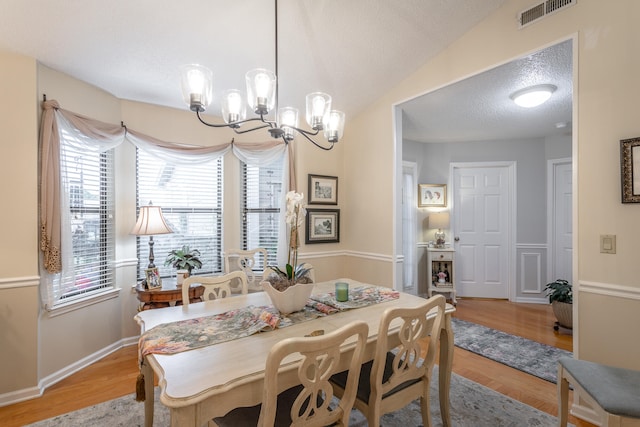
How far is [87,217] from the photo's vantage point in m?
2.95

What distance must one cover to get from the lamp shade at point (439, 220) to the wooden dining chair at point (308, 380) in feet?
13.2

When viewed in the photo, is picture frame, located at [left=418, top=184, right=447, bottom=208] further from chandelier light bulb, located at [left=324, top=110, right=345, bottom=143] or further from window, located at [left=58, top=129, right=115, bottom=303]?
window, located at [left=58, top=129, right=115, bottom=303]

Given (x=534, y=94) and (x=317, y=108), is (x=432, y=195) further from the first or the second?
(x=317, y=108)

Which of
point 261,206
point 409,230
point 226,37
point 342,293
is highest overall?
point 226,37

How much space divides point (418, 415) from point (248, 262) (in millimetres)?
2179

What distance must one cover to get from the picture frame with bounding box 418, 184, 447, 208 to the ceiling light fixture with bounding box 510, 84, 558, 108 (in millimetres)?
2053

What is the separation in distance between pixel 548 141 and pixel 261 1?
15.3 ft

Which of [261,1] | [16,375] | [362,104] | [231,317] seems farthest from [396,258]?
[16,375]

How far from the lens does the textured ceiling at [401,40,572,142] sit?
107 inches

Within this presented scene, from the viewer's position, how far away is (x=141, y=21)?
235 centimetres

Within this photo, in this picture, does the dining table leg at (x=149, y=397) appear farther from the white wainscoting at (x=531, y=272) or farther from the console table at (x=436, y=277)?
the white wainscoting at (x=531, y=272)

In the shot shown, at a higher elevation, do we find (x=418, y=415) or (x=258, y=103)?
(x=258, y=103)

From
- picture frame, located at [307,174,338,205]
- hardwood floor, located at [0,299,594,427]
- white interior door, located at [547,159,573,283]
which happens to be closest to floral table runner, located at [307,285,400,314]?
hardwood floor, located at [0,299,594,427]

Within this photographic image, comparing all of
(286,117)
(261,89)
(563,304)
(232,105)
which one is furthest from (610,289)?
(232,105)
